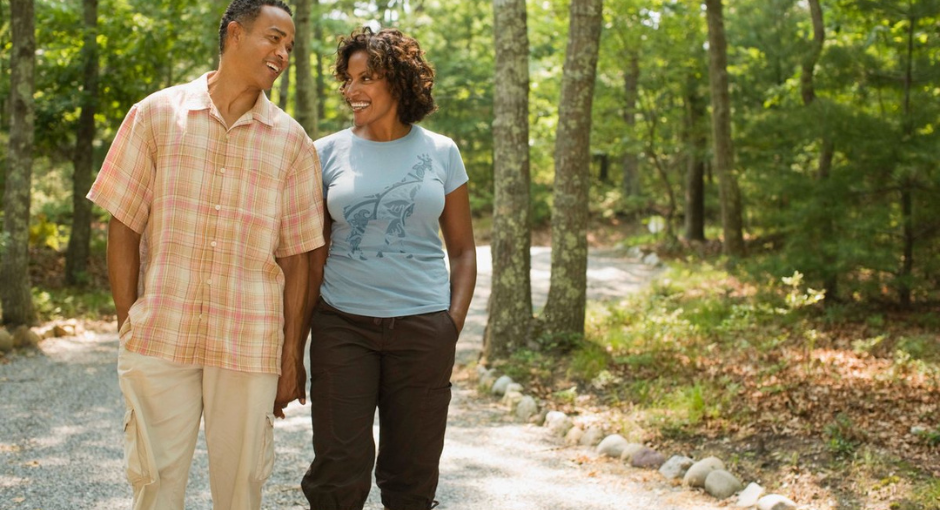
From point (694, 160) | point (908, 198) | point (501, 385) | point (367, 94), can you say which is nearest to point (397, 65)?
point (367, 94)

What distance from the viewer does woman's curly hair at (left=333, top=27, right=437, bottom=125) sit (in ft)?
10.7

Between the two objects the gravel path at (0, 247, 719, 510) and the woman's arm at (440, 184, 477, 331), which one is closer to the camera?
the woman's arm at (440, 184, 477, 331)

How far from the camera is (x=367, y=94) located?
328 centimetres

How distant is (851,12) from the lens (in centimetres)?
1032

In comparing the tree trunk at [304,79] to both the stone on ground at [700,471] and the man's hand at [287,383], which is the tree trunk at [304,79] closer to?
the stone on ground at [700,471]

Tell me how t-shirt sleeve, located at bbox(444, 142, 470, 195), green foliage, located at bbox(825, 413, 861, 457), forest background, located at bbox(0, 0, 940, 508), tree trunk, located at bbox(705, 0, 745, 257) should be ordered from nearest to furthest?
t-shirt sleeve, located at bbox(444, 142, 470, 195) → green foliage, located at bbox(825, 413, 861, 457) → forest background, located at bbox(0, 0, 940, 508) → tree trunk, located at bbox(705, 0, 745, 257)

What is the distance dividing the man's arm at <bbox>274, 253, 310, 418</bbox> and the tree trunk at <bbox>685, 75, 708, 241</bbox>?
1676 cm

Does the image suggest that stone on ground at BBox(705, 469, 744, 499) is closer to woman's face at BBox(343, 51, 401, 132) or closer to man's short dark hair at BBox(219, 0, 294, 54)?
woman's face at BBox(343, 51, 401, 132)

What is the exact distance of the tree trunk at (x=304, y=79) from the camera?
10.8m

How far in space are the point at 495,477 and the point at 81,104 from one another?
31.5 feet

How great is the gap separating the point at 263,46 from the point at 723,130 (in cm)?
1343

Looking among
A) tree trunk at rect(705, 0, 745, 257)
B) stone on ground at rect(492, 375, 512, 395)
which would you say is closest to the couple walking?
stone on ground at rect(492, 375, 512, 395)

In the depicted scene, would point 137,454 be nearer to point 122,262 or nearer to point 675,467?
point 122,262

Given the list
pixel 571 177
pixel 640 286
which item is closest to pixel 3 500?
pixel 571 177
